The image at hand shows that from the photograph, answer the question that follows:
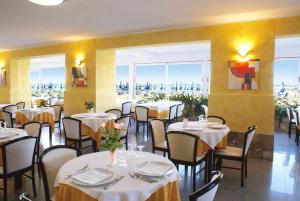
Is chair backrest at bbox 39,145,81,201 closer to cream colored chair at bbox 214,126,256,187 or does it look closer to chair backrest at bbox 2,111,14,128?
cream colored chair at bbox 214,126,256,187

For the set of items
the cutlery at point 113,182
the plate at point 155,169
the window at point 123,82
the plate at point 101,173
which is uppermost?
the window at point 123,82

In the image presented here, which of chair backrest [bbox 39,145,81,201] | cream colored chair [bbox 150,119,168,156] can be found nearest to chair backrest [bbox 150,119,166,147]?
cream colored chair [bbox 150,119,168,156]

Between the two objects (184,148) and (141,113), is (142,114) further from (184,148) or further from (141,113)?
(184,148)

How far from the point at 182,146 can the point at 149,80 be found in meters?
8.61

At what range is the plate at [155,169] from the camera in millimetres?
2057

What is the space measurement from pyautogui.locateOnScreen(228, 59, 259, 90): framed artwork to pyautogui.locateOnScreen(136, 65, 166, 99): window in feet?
20.2

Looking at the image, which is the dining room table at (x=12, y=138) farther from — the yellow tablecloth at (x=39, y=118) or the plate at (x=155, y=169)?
the yellow tablecloth at (x=39, y=118)

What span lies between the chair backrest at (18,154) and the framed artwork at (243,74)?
424 centimetres

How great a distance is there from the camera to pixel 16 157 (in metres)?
3.02

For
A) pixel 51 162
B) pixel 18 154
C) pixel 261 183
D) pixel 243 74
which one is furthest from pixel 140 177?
pixel 243 74

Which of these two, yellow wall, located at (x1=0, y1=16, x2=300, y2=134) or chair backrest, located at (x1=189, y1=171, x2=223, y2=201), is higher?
yellow wall, located at (x1=0, y1=16, x2=300, y2=134)

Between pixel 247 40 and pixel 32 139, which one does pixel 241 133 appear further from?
pixel 32 139

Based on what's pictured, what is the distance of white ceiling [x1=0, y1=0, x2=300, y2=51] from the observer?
4.29 meters

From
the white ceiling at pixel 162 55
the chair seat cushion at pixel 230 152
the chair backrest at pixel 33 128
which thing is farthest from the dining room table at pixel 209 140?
the white ceiling at pixel 162 55
